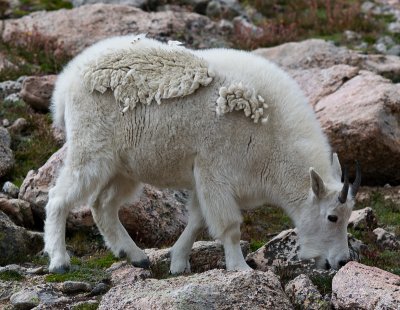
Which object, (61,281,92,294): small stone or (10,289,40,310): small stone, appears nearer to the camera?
(10,289,40,310): small stone

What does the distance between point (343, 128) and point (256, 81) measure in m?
5.05

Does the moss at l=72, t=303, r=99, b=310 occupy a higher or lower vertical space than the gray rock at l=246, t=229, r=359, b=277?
higher

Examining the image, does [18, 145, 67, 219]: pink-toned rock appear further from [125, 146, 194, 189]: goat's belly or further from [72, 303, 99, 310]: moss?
[72, 303, 99, 310]: moss

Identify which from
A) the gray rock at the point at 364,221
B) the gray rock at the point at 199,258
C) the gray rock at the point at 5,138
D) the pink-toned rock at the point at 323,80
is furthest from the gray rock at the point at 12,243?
the pink-toned rock at the point at 323,80

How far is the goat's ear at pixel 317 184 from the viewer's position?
923cm

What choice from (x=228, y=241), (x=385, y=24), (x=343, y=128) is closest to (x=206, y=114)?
(x=228, y=241)

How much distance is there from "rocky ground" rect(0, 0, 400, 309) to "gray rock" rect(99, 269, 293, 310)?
1cm

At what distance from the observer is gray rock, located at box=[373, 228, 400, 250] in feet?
38.2

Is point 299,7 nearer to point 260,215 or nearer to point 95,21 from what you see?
point 95,21

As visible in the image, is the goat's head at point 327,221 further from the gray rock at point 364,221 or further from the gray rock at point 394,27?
the gray rock at point 394,27

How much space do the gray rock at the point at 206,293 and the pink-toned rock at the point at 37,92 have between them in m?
8.50

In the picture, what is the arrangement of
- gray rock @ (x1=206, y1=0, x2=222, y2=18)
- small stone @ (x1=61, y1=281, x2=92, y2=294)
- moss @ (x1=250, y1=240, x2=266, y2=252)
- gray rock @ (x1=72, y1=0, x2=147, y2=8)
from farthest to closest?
gray rock @ (x1=206, y1=0, x2=222, y2=18) → gray rock @ (x1=72, y1=0, x2=147, y2=8) → moss @ (x1=250, y1=240, x2=266, y2=252) → small stone @ (x1=61, y1=281, x2=92, y2=294)

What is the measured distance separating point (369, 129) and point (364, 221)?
239 cm

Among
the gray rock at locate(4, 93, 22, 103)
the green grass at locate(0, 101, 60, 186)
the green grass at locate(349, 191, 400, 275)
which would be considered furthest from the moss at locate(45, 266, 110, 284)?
the gray rock at locate(4, 93, 22, 103)
